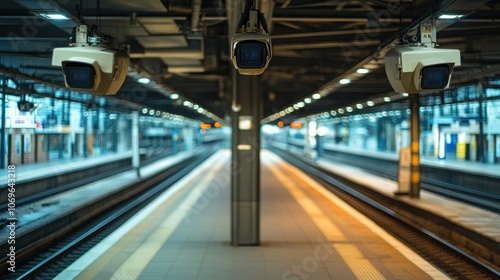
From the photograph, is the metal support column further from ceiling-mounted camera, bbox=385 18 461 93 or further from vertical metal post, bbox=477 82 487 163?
vertical metal post, bbox=477 82 487 163

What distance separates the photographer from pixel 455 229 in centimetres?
1163

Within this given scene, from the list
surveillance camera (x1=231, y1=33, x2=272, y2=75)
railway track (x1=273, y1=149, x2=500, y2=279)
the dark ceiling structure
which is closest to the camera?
surveillance camera (x1=231, y1=33, x2=272, y2=75)

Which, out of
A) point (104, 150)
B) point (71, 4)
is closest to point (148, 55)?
point (71, 4)

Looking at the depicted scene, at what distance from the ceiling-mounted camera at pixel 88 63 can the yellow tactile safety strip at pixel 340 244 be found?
417 cm

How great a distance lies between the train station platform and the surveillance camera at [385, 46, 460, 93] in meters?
3.03

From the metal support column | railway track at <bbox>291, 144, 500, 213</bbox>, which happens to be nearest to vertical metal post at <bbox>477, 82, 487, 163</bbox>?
railway track at <bbox>291, 144, 500, 213</bbox>

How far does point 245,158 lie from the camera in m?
9.21

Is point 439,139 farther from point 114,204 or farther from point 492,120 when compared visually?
point 114,204

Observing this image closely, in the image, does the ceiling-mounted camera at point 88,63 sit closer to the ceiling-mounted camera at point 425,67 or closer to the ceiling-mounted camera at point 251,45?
the ceiling-mounted camera at point 251,45

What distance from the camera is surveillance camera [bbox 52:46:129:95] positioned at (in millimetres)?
5383

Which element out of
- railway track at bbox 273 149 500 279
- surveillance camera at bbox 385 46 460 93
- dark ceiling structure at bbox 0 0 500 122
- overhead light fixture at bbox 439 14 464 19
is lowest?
railway track at bbox 273 149 500 279

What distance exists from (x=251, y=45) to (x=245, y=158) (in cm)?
381

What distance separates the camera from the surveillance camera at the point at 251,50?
559 centimetres

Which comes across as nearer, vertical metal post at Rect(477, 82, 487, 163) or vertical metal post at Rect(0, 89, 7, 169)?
vertical metal post at Rect(0, 89, 7, 169)
